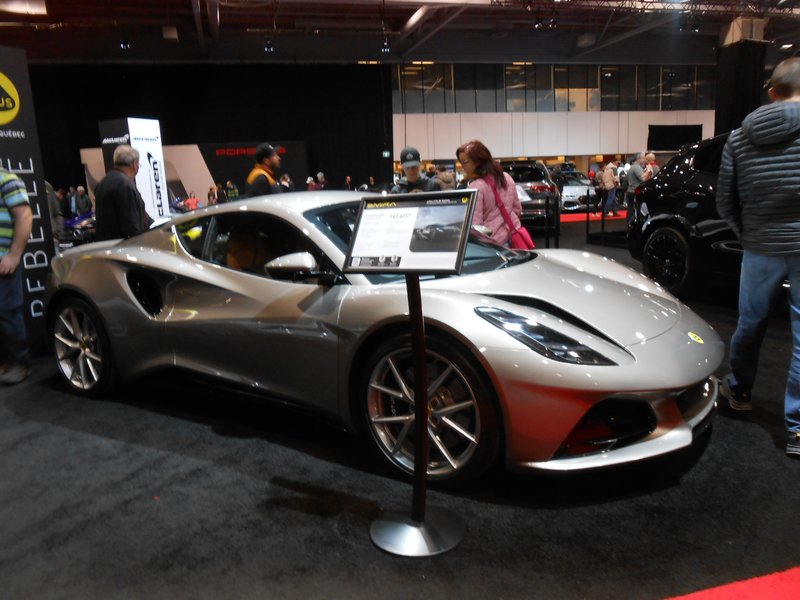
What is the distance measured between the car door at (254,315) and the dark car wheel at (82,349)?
2.10ft

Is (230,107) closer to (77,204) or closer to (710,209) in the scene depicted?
(77,204)

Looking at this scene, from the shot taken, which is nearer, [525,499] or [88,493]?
[525,499]

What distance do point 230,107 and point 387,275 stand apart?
20704 mm

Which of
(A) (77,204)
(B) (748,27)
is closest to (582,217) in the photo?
(B) (748,27)

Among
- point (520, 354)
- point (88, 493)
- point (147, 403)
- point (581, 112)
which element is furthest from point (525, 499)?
point (581, 112)

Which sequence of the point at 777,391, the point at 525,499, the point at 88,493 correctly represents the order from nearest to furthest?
the point at 525,499, the point at 88,493, the point at 777,391

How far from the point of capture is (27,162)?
473 cm

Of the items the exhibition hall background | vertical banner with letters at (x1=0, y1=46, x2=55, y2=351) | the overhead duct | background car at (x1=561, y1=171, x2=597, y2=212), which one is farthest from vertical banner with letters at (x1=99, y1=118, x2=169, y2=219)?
the overhead duct

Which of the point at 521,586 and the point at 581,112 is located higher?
the point at 581,112

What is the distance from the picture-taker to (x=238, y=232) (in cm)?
319

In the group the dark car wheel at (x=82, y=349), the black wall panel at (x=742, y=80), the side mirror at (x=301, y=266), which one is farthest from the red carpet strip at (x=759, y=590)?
the black wall panel at (x=742, y=80)

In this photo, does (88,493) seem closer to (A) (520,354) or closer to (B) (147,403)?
(B) (147,403)

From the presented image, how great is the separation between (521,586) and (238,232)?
2.13 meters

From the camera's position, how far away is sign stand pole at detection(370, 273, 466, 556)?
1984mm
